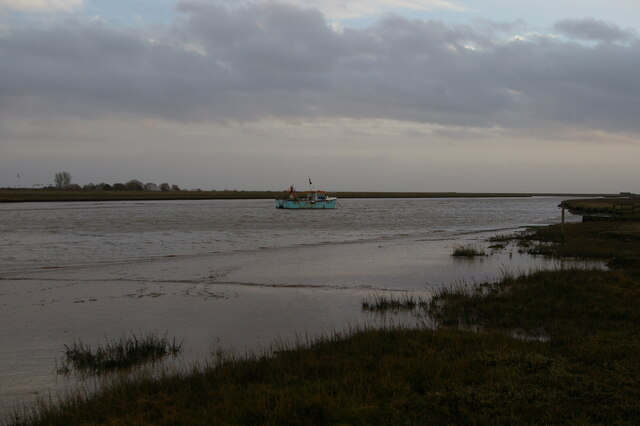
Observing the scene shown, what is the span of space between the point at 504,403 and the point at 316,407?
2380 millimetres

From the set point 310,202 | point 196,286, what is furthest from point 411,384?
point 310,202

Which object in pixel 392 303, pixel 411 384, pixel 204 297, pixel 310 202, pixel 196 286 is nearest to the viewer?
pixel 411 384

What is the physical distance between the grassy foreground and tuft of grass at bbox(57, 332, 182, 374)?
1.63 m

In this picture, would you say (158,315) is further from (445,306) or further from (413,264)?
(413,264)

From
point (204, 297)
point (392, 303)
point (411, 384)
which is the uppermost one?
point (411, 384)

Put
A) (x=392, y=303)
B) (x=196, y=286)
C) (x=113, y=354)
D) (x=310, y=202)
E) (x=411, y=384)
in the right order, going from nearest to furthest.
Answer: (x=411, y=384) → (x=113, y=354) → (x=392, y=303) → (x=196, y=286) → (x=310, y=202)

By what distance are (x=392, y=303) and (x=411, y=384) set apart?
293 inches

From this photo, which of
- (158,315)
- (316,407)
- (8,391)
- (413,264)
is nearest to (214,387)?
(316,407)

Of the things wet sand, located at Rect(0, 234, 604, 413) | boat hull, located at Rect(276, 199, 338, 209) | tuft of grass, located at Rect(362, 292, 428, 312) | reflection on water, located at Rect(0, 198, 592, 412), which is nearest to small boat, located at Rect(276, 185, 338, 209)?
boat hull, located at Rect(276, 199, 338, 209)

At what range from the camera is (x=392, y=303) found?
14391 mm

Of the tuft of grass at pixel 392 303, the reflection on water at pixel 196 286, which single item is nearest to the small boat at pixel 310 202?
the reflection on water at pixel 196 286

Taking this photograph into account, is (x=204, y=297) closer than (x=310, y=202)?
Yes

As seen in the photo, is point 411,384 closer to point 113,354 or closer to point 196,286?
point 113,354

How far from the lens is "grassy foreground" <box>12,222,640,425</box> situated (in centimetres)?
606
